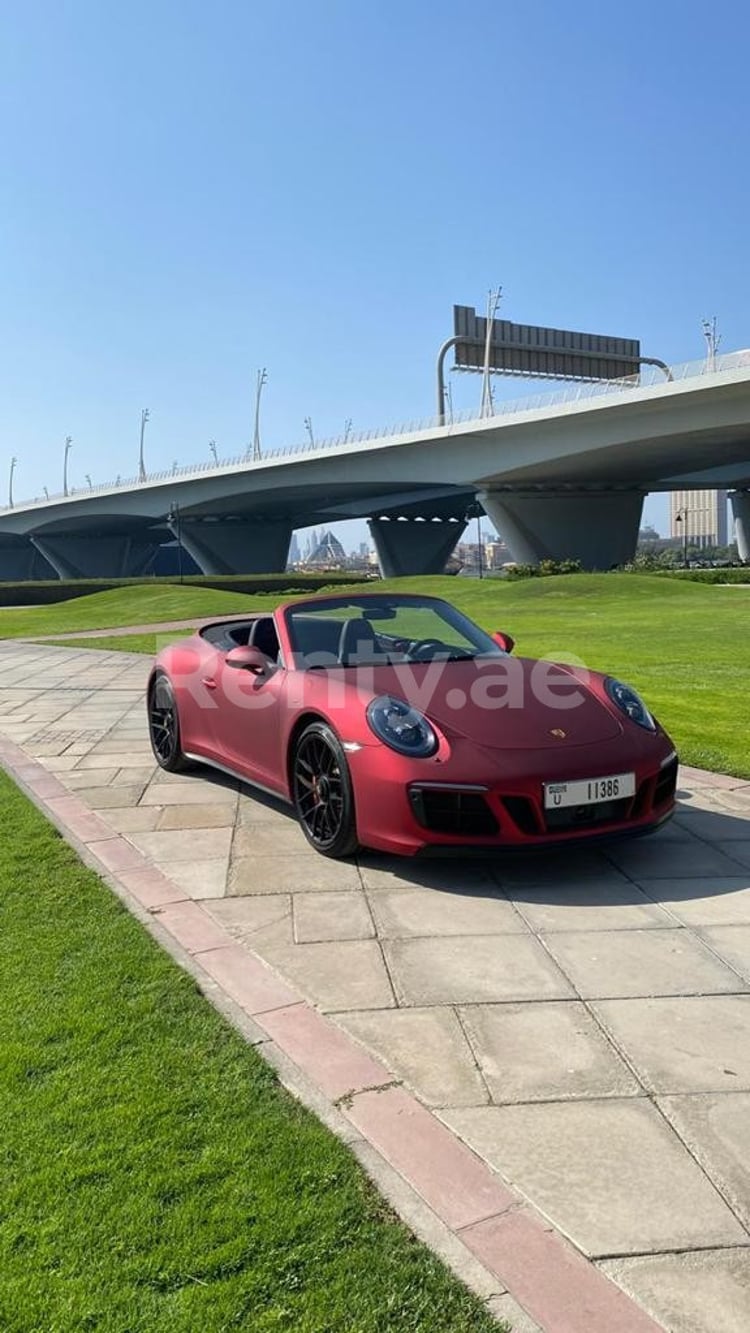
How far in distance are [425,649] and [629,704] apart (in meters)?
1.22

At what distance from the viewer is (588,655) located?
1265 centimetres

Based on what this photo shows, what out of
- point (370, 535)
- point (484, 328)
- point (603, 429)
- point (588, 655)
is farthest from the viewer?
point (370, 535)

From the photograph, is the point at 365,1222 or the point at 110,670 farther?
the point at 110,670

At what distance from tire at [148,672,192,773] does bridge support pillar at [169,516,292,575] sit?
6430 centimetres

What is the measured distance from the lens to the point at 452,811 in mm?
4086

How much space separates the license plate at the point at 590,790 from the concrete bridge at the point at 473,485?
3204cm

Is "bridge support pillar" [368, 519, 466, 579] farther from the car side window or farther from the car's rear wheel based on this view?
the car's rear wheel

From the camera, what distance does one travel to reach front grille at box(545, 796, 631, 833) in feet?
13.5

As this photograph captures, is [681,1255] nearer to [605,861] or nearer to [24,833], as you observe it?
[605,861]

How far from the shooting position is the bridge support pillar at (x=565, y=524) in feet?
165

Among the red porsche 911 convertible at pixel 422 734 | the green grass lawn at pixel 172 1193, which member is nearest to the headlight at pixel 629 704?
the red porsche 911 convertible at pixel 422 734

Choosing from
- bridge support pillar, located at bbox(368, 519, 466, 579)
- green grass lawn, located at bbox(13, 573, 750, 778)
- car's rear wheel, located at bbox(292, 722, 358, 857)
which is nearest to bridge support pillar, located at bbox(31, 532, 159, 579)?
bridge support pillar, located at bbox(368, 519, 466, 579)

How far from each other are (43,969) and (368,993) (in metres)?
1.14

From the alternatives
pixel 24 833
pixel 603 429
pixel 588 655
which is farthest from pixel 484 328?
pixel 24 833
